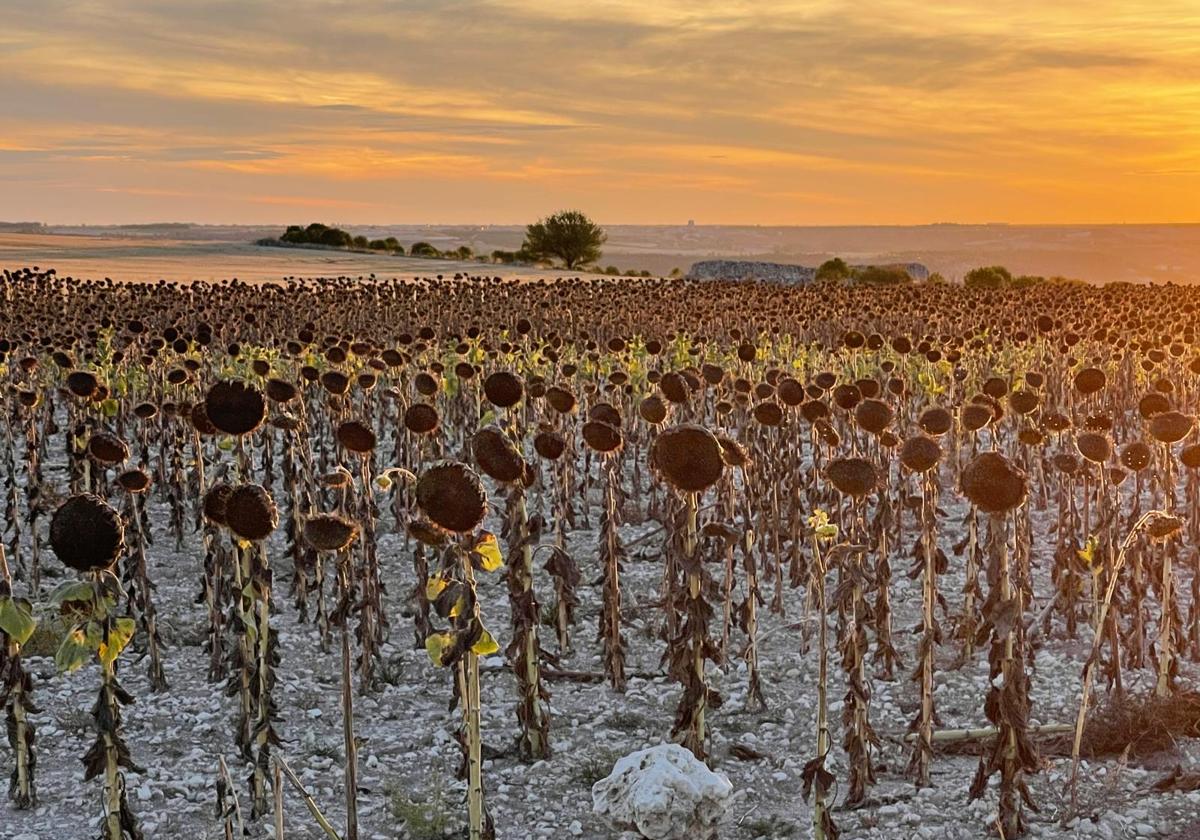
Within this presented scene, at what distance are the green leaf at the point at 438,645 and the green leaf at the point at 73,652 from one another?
1.50 m

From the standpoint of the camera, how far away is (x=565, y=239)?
255ft

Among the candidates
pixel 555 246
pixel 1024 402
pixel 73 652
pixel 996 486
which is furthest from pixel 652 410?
pixel 555 246

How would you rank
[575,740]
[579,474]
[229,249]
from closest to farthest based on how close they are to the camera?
[575,740] → [579,474] → [229,249]

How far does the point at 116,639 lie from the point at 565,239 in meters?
73.3

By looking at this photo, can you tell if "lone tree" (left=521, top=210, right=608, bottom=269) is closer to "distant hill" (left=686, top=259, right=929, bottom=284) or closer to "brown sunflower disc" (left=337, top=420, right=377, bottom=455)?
"distant hill" (left=686, top=259, right=929, bottom=284)

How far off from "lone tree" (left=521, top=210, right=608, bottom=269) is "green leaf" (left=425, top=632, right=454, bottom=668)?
72.4 metres

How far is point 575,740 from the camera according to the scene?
8430mm

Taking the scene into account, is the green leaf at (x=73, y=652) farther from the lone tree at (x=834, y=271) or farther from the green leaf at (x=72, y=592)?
the lone tree at (x=834, y=271)

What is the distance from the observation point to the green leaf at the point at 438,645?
18.2ft

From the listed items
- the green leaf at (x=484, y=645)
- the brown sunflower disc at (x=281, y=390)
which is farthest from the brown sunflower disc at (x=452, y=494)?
the brown sunflower disc at (x=281, y=390)

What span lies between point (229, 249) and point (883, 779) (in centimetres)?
7460

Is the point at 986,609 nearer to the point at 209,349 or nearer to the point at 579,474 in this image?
the point at 579,474

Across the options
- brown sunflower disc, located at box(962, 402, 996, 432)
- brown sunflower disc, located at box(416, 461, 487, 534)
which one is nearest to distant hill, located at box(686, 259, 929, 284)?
brown sunflower disc, located at box(962, 402, 996, 432)

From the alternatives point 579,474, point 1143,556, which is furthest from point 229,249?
point 1143,556
